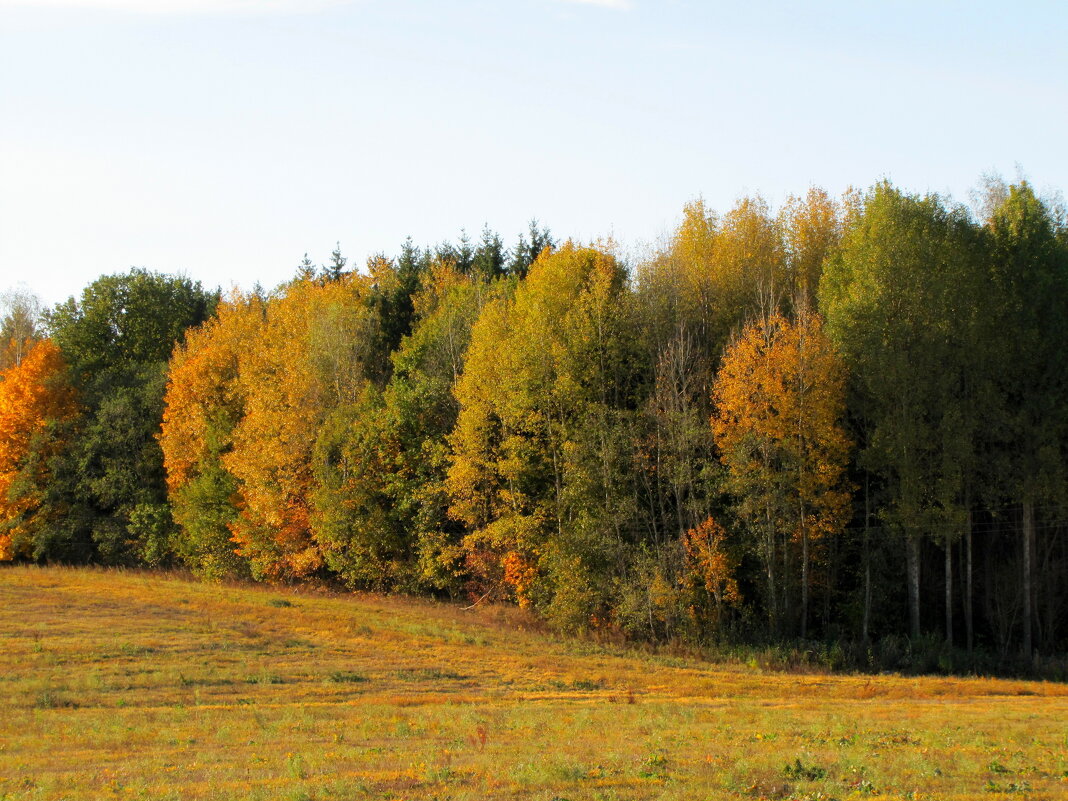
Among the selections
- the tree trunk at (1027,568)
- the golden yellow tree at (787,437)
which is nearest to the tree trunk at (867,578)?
the golden yellow tree at (787,437)

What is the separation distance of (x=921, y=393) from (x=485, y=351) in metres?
20.8

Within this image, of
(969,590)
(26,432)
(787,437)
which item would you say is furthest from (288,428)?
(969,590)

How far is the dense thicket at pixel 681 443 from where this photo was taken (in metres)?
37.6

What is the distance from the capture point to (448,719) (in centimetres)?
2242

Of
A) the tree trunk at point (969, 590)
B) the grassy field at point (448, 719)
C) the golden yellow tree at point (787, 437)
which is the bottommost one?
the grassy field at point (448, 719)

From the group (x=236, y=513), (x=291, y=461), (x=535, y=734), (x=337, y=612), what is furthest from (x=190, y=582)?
(x=535, y=734)

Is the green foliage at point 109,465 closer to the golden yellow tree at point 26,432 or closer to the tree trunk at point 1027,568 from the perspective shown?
the golden yellow tree at point 26,432

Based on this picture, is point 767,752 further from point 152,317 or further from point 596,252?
point 152,317

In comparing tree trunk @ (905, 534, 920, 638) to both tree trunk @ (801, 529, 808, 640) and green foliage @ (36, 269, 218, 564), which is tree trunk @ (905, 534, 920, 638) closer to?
tree trunk @ (801, 529, 808, 640)

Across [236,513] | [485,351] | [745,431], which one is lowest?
[236,513]

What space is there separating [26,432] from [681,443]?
5028cm

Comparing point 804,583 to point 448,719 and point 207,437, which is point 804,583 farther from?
point 207,437

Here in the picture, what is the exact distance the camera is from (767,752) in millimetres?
17297

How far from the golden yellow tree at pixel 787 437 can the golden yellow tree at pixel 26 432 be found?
164 feet
